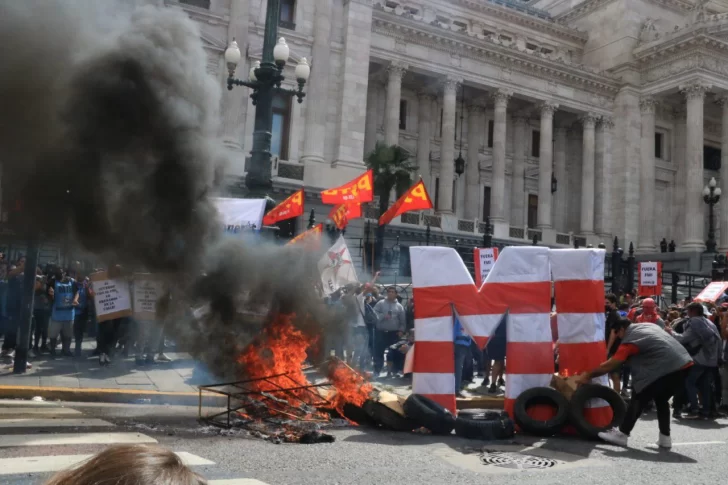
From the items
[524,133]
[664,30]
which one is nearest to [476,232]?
[524,133]

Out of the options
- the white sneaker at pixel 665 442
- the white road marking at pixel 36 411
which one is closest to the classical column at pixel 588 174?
the white sneaker at pixel 665 442

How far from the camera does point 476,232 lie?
108 feet

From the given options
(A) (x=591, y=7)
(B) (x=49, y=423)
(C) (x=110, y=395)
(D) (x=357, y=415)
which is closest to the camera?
(B) (x=49, y=423)

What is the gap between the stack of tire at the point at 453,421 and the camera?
Result: 6.95 m

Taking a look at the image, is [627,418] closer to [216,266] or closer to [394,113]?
[216,266]

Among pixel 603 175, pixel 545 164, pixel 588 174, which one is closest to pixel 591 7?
pixel 603 175

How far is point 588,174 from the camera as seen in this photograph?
38.2m

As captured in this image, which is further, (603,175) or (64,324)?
(603,175)

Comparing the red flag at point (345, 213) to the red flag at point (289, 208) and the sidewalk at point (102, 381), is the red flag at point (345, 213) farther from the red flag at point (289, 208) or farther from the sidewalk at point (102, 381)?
the sidewalk at point (102, 381)

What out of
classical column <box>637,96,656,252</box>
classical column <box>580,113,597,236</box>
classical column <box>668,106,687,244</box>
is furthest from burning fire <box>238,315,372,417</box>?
classical column <box>668,106,687,244</box>

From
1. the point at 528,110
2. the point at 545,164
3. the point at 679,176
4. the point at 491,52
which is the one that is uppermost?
the point at 491,52

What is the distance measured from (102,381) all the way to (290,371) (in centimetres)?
341

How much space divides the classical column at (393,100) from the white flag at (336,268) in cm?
2124

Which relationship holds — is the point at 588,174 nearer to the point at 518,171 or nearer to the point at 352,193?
the point at 518,171
